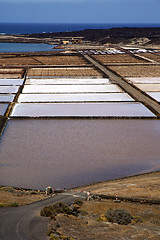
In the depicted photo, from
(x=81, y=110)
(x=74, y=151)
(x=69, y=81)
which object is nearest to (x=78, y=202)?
(x=74, y=151)

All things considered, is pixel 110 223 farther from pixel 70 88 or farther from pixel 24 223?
pixel 70 88

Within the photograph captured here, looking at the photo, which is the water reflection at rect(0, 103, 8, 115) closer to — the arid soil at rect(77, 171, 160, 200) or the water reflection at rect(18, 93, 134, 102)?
the water reflection at rect(18, 93, 134, 102)

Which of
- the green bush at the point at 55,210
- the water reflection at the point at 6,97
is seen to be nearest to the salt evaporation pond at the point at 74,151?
the green bush at the point at 55,210

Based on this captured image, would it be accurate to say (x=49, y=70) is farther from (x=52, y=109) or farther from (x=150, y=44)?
(x=150, y=44)

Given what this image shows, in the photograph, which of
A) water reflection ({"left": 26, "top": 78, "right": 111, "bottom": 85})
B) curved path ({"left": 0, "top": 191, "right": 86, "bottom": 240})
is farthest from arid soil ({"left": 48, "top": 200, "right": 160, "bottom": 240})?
water reflection ({"left": 26, "top": 78, "right": 111, "bottom": 85})

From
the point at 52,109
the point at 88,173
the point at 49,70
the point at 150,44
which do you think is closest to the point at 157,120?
the point at 52,109

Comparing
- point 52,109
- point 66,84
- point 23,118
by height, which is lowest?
point 23,118

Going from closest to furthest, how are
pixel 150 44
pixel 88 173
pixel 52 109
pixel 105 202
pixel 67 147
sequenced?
pixel 105 202
pixel 88 173
pixel 67 147
pixel 52 109
pixel 150 44

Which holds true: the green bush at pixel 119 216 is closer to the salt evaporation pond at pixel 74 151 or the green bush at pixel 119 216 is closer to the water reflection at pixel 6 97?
the salt evaporation pond at pixel 74 151
